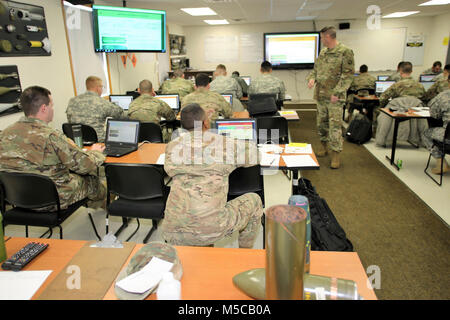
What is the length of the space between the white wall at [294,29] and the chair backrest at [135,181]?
30.3 ft

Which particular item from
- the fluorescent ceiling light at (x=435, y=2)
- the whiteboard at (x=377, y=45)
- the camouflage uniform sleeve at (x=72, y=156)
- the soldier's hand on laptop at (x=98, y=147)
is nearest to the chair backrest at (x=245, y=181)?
the camouflage uniform sleeve at (x=72, y=156)

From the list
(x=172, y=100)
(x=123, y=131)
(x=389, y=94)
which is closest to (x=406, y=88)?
(x=389, y=94)

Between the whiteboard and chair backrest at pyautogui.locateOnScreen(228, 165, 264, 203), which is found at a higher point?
the whiteboard

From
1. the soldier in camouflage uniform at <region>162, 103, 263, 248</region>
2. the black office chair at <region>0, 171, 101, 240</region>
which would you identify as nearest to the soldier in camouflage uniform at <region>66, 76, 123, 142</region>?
the black office chair at <region>0, 171, 101, 240</region>

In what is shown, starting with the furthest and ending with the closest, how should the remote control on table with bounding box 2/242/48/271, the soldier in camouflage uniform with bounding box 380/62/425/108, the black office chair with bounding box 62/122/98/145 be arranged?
the soldier in camouflage uniform with bounding box 380/62/425/108 < the black office chair with bounding box 62/122/98/145 < the remote control on table with bounding box 2/242/48/271

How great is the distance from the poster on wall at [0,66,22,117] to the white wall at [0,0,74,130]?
100 millimetres

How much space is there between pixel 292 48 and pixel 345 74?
6.52 meters

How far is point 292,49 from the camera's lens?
10.4 metres

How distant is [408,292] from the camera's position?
7.11 ft

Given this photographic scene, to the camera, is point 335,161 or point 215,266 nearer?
point 215,266

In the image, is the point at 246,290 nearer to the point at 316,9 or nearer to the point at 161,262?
the point at 161,262

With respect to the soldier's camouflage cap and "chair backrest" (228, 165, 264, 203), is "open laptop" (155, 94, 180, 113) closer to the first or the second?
"chair backrest" (228, 165, 264, 203)

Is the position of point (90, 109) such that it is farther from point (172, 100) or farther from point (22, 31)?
point (172, 100)

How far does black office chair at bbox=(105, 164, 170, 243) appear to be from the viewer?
7.78 ft
